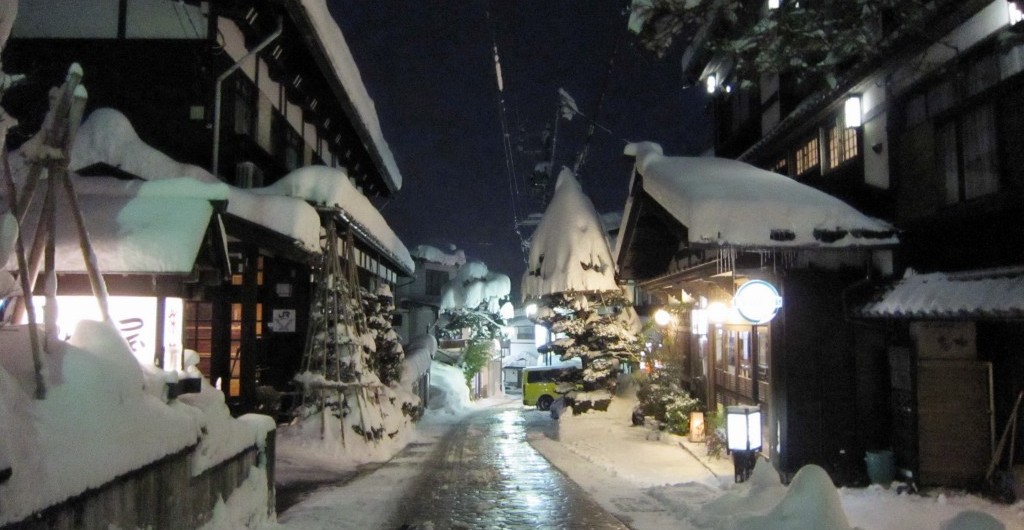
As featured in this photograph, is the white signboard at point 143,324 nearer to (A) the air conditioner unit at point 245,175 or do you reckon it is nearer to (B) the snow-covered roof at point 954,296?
(A) the air conditioner unit at point 245,175

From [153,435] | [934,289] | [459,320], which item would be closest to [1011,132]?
[934,289]

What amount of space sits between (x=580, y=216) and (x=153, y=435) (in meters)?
20.9

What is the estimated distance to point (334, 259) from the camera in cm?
1898

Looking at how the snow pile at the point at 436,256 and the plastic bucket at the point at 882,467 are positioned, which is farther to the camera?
the snow pile at the point at 436,256

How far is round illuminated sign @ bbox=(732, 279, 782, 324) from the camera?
12.8m

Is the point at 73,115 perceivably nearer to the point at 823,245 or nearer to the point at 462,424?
the point at 823,245

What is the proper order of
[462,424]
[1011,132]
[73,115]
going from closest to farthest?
[73,115]
[1011,132]
[462,424]

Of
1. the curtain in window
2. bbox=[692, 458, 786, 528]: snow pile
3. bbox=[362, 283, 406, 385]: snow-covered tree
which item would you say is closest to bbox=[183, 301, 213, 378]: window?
bbox=[362, 283, 406, 385]: snow-covered tree

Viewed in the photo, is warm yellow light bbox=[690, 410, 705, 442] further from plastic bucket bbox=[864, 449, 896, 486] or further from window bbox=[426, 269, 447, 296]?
window bbox=[426, 269, 447, 296]

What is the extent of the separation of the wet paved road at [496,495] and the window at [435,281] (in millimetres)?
44151

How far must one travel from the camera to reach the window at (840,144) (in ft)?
48.0

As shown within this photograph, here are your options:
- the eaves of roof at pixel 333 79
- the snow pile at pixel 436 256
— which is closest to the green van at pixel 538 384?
the eaves of roof at pixel 333 79

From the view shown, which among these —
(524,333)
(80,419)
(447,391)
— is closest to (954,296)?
(80,419)

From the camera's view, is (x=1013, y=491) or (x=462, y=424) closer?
(x=1013, y=491)
